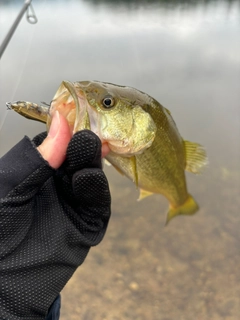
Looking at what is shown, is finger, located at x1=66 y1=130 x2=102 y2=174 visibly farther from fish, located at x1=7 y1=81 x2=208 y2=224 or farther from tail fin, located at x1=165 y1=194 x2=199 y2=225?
tail fin, located at x1=165 y1=194 x2=199 y2=225

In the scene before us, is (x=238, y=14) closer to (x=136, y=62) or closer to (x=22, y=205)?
(x=136, y=62)

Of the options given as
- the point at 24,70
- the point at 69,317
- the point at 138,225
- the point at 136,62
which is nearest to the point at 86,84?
the point at 69,317

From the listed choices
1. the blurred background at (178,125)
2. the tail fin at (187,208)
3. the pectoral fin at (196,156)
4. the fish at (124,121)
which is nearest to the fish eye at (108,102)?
the fish at (124,121)

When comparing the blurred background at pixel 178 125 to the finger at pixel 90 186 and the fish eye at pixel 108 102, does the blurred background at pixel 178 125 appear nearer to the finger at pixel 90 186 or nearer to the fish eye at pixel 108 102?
the finger at pixel 90 186

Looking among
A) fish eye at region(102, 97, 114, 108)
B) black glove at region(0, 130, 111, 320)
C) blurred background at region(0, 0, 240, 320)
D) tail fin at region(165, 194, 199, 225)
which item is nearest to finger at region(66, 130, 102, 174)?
black glove at region(0, 130, 111, 320)

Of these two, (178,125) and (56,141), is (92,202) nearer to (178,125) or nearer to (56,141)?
(56,141)

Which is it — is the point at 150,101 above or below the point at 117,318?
above
